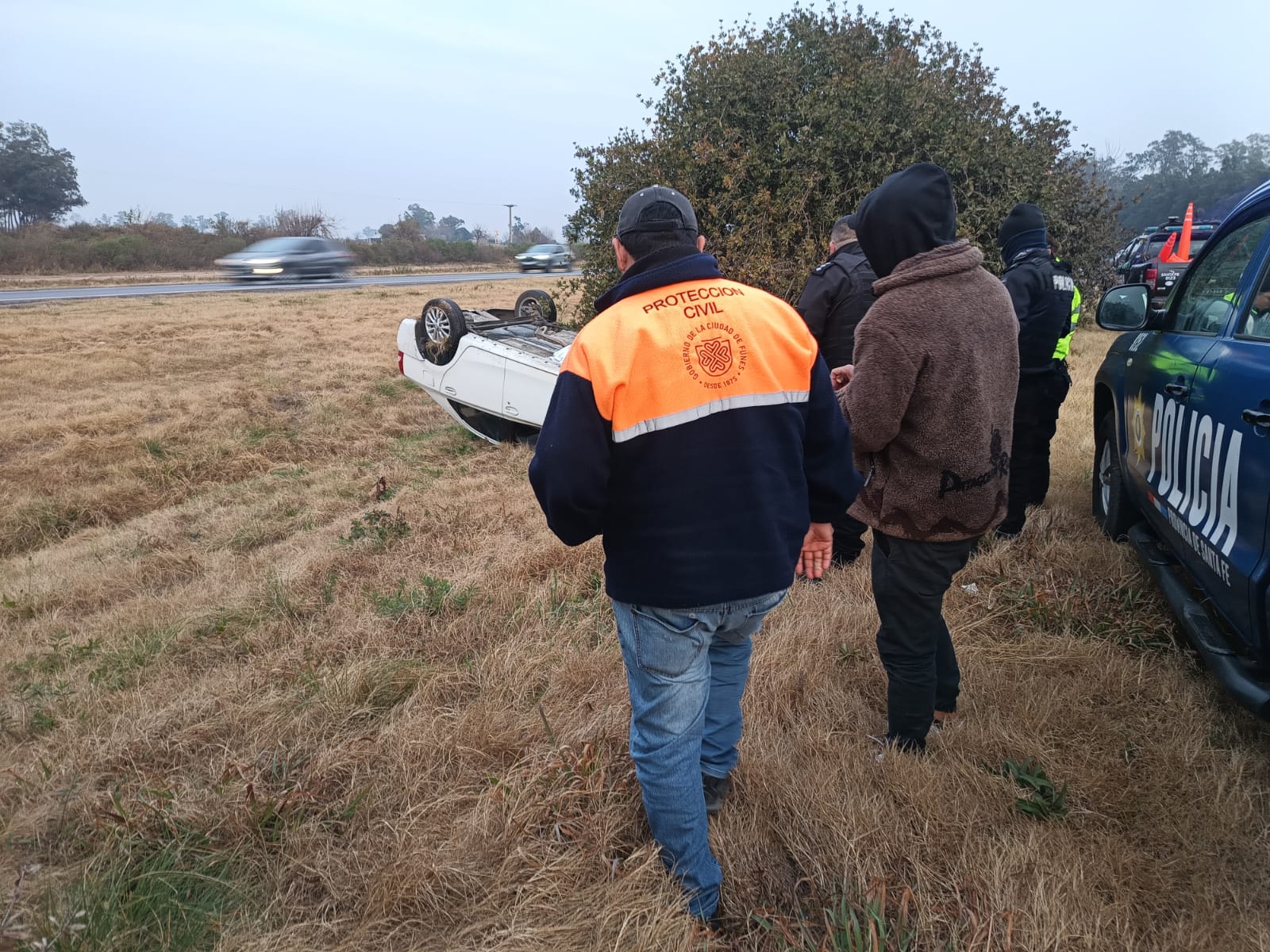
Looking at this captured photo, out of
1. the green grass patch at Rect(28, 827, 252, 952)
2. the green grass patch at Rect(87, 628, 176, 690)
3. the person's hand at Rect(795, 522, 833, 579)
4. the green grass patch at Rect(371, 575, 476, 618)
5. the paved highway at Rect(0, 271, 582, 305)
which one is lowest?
the green grass patch at Rect(87, 628, 176, 690)

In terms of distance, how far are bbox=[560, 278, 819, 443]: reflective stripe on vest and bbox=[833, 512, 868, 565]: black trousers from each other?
247 centimetres

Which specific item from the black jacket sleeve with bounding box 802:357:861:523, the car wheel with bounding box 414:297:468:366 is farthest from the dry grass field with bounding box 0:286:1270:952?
the car wheel with bounding box 414:297:468:366

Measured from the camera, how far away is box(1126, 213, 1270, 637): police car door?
2.29m

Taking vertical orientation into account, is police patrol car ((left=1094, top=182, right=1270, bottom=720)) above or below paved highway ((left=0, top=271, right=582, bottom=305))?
below

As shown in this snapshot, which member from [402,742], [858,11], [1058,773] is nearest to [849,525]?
[1058,773]

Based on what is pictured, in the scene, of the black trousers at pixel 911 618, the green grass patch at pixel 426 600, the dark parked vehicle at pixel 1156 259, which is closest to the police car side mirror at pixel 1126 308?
the black trousers at pixel 911 618

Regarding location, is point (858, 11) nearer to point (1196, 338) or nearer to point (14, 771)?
point (1196, 338)

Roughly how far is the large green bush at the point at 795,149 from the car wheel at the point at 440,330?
8.21 ft

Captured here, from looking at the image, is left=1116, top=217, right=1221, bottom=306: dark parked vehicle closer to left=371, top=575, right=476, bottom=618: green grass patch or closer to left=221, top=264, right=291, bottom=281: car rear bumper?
left=371, top=575, right=476, bottom=618: green grass patch

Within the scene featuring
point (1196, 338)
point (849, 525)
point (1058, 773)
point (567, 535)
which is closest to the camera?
point (567, 535)

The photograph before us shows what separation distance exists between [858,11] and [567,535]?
10483mm

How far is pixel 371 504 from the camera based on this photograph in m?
6.79

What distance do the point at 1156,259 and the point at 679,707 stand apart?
598 inches

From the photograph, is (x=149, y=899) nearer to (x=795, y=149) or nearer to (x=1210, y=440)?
(x=1210, y=440)
